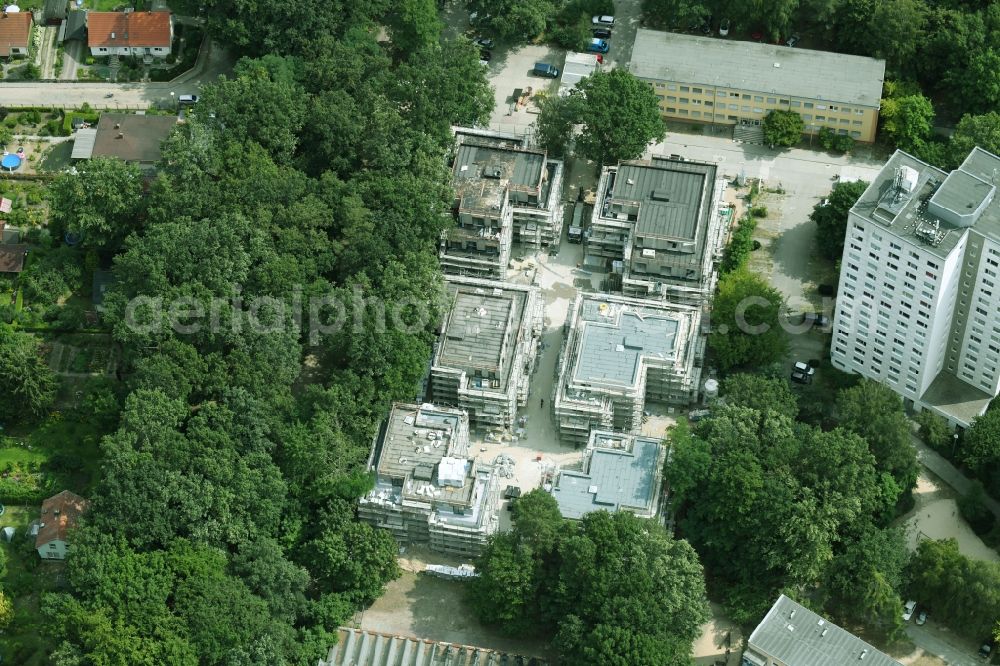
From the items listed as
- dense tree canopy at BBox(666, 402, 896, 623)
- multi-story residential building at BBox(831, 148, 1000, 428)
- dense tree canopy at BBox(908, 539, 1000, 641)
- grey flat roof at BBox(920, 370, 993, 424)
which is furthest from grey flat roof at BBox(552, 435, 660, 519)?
grey flat roof at BBox(920, 370, 993, 424)

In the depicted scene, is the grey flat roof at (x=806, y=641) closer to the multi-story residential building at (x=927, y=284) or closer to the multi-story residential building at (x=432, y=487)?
the multi-story residential building at (x=432, y=487)

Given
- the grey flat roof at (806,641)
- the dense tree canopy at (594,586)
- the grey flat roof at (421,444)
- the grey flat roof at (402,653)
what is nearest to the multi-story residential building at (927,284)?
the grey flat roof at (806,641)

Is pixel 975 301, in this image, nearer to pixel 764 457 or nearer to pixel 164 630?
pixel 764 457

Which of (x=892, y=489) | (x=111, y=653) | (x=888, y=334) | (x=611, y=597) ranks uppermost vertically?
(x=888, y=334)

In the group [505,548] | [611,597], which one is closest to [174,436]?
[505,548]

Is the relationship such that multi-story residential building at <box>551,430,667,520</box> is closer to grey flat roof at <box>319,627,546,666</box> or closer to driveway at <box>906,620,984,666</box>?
grey flat roof at <box>319,627,546,666</box>
